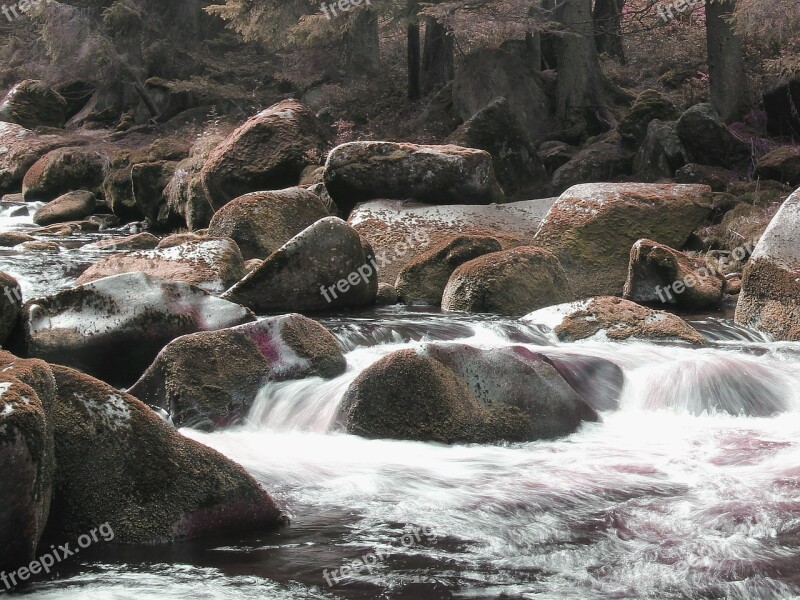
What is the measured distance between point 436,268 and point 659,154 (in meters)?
6.35

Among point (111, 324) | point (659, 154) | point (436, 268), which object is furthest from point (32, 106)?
point (111, 324)

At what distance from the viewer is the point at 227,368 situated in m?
7.13

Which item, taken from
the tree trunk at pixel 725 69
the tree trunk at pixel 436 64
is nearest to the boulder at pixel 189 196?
the tree trunk at pixel 436 64

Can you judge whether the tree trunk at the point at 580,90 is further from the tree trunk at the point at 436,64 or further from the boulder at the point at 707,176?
the boulder at the point at 707,176

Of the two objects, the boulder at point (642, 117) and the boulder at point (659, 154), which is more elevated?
the boulder at point (642, 117)

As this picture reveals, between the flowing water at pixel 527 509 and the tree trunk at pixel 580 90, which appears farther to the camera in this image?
Result: the tree trunk at pixel 580 90

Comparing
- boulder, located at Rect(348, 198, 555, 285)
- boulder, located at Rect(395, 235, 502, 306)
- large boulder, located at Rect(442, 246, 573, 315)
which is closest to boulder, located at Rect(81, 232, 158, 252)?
boulder, located at Rect(348, 198, 555, 285)

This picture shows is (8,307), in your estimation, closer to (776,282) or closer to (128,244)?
(128,244)

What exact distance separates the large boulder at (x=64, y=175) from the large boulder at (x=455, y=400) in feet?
58.0

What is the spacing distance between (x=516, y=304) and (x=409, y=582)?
645 centimetres

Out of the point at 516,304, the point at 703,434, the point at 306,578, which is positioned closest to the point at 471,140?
the point at 516,304

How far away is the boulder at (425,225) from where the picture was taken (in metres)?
12.5

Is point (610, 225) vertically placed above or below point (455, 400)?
above

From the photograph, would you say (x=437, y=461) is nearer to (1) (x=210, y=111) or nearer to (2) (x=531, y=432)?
(2) (x=531, y=432)
